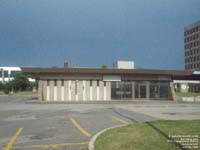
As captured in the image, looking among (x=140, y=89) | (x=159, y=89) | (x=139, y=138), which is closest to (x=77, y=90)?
(x=140, y=89)

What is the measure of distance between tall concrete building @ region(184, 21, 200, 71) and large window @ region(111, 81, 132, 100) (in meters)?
87.5

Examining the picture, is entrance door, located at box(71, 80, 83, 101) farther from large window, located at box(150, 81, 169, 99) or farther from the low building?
large window, located at box(150, 81, 169, 99)

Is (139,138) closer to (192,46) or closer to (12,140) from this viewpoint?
(12,140)

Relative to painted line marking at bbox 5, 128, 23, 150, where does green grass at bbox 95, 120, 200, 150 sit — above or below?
above

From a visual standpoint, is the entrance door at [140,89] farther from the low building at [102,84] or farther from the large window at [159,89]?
the large window at [159,89]

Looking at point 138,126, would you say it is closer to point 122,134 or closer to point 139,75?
point 122,134

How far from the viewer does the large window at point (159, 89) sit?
41.3 metres

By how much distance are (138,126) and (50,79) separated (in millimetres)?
26397

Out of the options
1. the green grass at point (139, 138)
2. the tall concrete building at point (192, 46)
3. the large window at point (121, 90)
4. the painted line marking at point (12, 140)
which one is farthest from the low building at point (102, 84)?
the tall concrete building at point (192, 46)

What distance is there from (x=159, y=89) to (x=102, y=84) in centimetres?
802

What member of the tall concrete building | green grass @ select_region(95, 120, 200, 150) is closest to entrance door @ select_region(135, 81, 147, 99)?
green grass @ select_region(95, 120, 200, 150)

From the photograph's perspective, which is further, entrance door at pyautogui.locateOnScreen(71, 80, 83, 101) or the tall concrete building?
the tall concrete building

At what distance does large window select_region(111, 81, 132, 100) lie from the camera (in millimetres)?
39844

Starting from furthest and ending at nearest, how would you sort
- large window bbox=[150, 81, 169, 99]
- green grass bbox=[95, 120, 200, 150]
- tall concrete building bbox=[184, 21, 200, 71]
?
tall concrete building bbox=[184, 21, 200, 71] < large window bbox=[150, 81, 169, 99] < green grass bbox=[95, 120, 200, 150]
